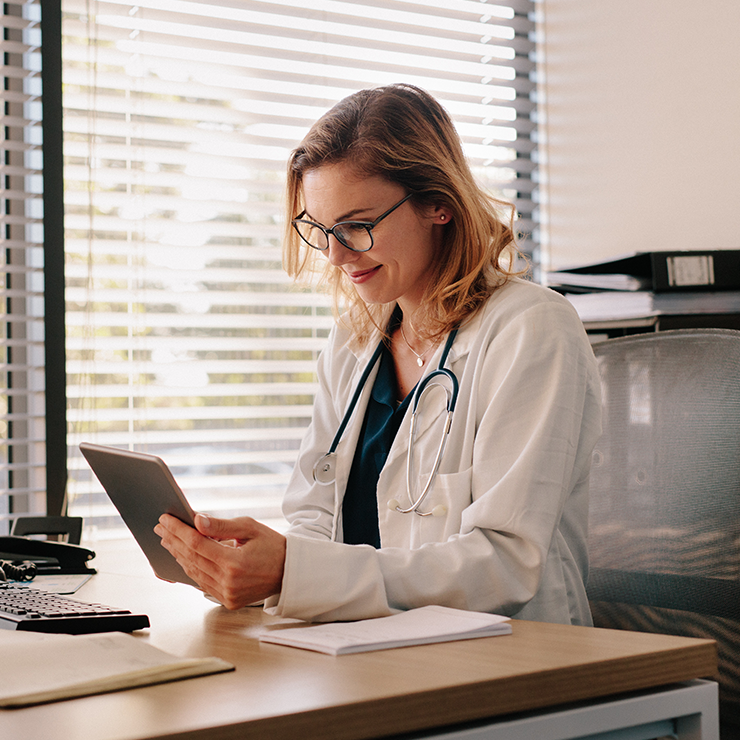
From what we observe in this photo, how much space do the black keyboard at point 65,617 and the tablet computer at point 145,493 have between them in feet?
0.41

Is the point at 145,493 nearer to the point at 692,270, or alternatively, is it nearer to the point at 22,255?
the point at 692,270

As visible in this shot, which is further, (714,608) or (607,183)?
(607,183)

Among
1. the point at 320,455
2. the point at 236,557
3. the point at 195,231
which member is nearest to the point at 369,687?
the point at 236,557

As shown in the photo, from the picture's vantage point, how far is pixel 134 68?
2.12 metres

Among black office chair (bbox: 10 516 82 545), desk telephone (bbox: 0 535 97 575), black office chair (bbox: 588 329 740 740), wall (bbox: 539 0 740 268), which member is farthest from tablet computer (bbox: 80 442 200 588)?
wall (bbox: 539 0 740 268)

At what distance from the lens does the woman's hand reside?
0.92 m

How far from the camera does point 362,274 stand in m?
1.47

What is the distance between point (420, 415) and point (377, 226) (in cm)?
32

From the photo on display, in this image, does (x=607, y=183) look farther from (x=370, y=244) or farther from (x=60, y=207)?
(x=60, y=207)

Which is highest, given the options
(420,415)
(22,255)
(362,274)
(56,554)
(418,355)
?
(22,255)

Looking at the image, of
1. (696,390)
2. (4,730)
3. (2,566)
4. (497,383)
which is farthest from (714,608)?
(2,566)

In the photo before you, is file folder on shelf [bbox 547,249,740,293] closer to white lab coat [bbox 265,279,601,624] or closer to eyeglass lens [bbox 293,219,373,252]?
white lab coat [bbox 265,279,601,624]

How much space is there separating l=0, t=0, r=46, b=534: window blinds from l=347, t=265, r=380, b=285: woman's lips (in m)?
0.93

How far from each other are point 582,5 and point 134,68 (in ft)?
4.20
